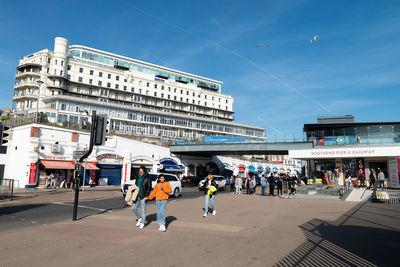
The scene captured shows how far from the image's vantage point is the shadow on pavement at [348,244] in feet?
18.0

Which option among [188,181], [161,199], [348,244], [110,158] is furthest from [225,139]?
[348,244]

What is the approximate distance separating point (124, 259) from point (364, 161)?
91.8 feet

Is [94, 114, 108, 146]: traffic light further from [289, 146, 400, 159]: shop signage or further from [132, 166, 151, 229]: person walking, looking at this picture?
[289, 146, 400, 159]: shop signage

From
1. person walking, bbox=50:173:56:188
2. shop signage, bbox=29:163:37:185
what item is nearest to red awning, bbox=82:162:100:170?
person walking, bbox=50:173:56:188

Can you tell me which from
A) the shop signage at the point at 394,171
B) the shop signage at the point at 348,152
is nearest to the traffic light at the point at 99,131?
the shop signage at the point at 348,152

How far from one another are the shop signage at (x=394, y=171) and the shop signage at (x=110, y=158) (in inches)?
1093

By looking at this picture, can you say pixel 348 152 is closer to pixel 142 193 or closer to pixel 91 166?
pixel 142 193

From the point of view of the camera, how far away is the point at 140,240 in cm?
705

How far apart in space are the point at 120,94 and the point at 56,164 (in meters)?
58.3

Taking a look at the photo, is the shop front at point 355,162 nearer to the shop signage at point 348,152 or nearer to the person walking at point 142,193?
the shop signage at point 348,152

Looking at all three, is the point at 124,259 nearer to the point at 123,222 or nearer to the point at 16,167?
the point at 123,222

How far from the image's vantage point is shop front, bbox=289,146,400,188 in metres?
24.9

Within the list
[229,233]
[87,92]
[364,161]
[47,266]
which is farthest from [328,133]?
[87,92]

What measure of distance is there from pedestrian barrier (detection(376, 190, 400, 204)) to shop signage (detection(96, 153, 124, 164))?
26.0 metres
